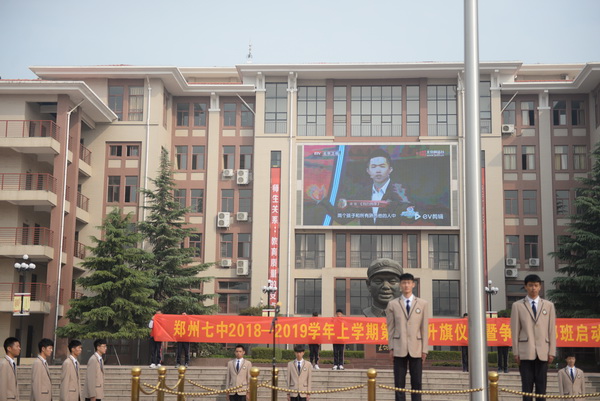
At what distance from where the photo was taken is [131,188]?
35.1 meters

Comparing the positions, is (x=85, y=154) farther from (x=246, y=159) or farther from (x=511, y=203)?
(x=511, y=203)

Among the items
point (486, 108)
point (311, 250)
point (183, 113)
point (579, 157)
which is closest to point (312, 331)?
point (311, 250)

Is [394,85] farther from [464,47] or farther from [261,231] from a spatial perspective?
[464,47]

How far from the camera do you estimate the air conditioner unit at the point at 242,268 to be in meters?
34.8

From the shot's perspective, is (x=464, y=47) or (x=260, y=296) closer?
(x=464, y=47)

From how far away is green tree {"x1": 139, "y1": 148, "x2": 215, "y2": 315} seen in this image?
28.9 m

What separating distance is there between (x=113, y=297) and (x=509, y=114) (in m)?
20.0

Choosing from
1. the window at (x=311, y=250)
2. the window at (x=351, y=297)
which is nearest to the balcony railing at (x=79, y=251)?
the window at (x=311, y=250)

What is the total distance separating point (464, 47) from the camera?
8836mm

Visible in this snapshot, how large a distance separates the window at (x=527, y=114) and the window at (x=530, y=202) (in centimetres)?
320

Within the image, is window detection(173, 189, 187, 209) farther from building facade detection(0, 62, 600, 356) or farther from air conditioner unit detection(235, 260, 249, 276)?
air conditioner unit detection(235, 260, 249, 276)

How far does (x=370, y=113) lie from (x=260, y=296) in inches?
383

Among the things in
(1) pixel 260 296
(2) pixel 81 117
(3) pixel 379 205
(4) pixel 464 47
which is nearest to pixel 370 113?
(3) pixel 379 205

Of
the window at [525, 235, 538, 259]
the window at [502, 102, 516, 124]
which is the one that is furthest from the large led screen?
the window at [525, 235, 538, 259]
